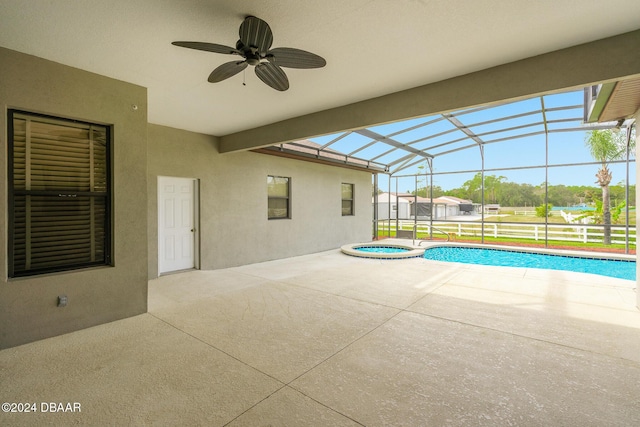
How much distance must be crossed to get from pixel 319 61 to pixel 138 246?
315cm

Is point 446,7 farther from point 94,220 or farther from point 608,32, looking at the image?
point 94,220

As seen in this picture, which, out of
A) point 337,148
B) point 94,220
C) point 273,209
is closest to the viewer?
point 94,220

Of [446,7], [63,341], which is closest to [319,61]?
[446,7]

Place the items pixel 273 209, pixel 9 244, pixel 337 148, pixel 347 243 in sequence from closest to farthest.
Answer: pixel 9 244, pixel 273 209, pixel 337 148, pixel 347 243

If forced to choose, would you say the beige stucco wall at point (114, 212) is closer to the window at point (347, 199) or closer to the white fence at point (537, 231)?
the window at point (347, 199)

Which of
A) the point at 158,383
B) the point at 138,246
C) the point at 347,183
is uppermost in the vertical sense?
the point at 347,183

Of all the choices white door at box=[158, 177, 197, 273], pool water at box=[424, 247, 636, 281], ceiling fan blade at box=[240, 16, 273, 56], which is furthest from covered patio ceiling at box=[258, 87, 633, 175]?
ceiling fan blade at box=[240, 16, 273, 56]

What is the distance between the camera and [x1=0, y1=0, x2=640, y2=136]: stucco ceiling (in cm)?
228

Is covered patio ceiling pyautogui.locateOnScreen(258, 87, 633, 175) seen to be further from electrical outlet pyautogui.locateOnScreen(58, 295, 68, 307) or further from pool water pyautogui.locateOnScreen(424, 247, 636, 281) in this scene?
electrical outlet pyautogui.locateOnScreen(58, 295, 68, 307)

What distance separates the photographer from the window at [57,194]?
9.84 ft

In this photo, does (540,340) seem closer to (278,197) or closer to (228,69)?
(228,69)

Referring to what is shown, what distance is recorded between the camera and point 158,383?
7.45 feet

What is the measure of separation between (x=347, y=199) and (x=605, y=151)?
10.1 metres

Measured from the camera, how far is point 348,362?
2.57m
